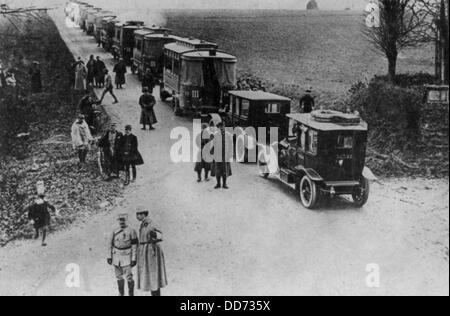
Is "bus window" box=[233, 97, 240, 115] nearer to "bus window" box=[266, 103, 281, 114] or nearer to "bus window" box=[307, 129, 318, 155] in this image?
"bus window" box=[266, 103, 281, 114]

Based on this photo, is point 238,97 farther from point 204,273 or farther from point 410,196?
point 204,273

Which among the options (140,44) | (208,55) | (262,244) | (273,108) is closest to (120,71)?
(140,44)

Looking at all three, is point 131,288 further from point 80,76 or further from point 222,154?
point 80,76

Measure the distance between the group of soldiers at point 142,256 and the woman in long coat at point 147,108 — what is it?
1035 centimetres

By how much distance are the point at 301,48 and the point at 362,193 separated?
2966 centimetres

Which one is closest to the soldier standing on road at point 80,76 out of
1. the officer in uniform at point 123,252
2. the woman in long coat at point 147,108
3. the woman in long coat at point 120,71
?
the woman in long coat at point 120,71

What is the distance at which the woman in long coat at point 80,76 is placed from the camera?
2558 cm

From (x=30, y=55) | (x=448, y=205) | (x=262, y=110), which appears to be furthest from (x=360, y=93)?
(x=30, y=55)

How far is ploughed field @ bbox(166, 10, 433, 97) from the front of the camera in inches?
1196

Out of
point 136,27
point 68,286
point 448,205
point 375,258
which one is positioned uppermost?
point 136,27

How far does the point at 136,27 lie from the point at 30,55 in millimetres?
8189

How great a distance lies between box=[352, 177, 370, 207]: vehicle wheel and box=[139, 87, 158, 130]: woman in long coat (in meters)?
8.94
